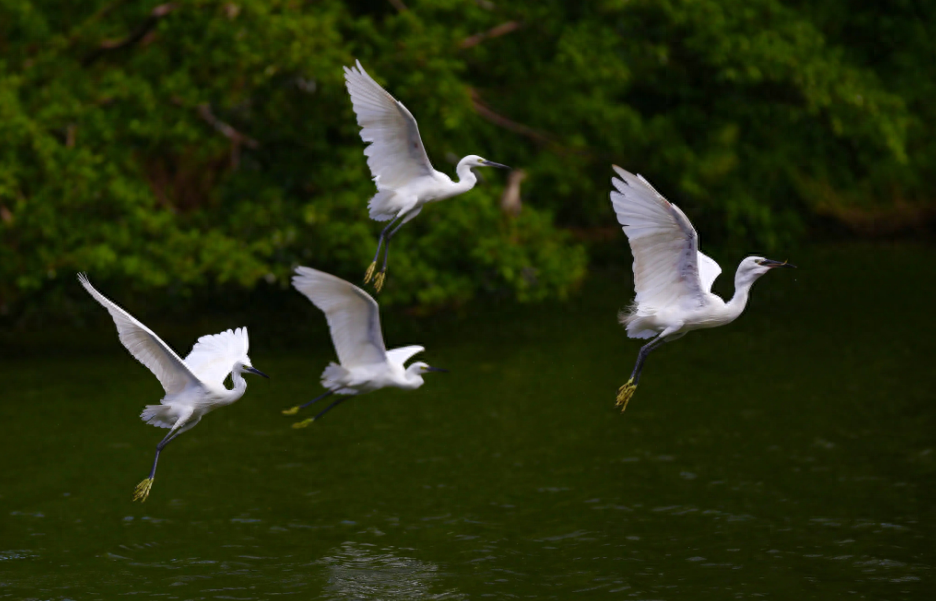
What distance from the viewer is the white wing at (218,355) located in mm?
11172

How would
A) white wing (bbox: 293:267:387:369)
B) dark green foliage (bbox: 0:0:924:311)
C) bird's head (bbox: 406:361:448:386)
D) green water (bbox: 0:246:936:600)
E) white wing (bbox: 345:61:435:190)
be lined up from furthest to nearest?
dark green foliage (bbox: 0:0:924:311)
green water (bbox: 0:246:936:600)
bird's head (bbox: 406:361:448:386)
white wing (bbox: 345:61:435:190)
white wing (bbox: 293:267:387:369)

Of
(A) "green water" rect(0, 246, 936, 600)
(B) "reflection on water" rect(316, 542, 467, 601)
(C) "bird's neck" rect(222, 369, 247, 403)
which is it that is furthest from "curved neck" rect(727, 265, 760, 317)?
(B) "reflection on water" rect(316, 542, 467, 601)

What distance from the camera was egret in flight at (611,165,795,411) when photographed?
362 inches

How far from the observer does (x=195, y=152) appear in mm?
23938

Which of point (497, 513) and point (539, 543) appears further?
point (497, 513)

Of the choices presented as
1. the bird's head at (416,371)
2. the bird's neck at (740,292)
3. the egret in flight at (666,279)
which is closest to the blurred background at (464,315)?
the bird's head at (416,371)

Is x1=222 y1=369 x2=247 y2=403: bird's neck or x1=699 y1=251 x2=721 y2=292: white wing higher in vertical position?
x1=699 y1=251 x2=721 y2=292: white wing

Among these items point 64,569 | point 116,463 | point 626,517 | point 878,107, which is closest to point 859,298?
point 878,107

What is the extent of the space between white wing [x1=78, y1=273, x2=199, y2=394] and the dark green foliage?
32.6 feet

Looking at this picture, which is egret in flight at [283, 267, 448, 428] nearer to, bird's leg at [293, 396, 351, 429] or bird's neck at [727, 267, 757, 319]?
bird's leg at [293, 396, 351, 429]

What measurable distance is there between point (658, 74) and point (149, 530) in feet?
47.7

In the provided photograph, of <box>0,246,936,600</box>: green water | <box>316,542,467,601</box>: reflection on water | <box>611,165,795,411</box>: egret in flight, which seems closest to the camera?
<box>611,165,795,411</box>: egret in flight

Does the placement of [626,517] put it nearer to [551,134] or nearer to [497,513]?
[497,513]

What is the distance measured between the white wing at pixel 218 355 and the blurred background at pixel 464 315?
3.06m
